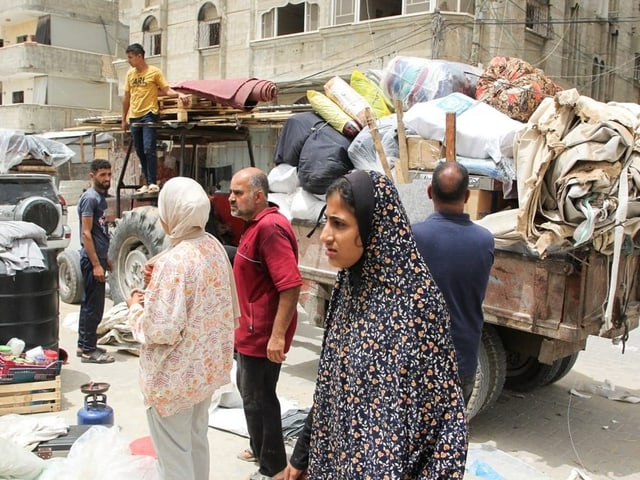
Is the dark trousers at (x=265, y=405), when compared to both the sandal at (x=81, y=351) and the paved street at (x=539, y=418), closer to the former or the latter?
the paved street at (x=539, y=418)

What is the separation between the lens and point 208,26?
22.3 metres

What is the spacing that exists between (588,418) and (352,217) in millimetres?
4058

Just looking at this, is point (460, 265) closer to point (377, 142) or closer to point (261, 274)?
point (261, 274)

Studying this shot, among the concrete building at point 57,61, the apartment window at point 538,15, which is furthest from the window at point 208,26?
the concrete building at point 57,61

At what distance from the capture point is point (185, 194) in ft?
9.86

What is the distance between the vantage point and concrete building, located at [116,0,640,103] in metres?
15.8

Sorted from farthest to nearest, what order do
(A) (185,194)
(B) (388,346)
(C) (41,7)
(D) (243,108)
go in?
(C) (41,7) < (D) (243,108) < (A) (185,194) < (B) (388,346)

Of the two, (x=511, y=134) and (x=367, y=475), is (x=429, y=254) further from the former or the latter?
(x=511, y=134)

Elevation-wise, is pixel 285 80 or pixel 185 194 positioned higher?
pixel 285 80

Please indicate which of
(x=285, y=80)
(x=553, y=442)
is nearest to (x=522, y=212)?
(x=553, y=442)

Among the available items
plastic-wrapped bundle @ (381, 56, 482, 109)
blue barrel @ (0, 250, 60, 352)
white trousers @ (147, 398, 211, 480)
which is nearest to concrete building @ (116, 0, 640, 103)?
plastic-wrapped bundle @ (381, 56, 482, 109)

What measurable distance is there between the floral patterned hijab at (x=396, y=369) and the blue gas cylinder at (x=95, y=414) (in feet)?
9.28

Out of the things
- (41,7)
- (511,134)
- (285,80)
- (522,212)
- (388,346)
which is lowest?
(388,346)

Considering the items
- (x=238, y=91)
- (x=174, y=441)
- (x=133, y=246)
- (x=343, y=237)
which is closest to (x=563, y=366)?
(x=174, y=441)
